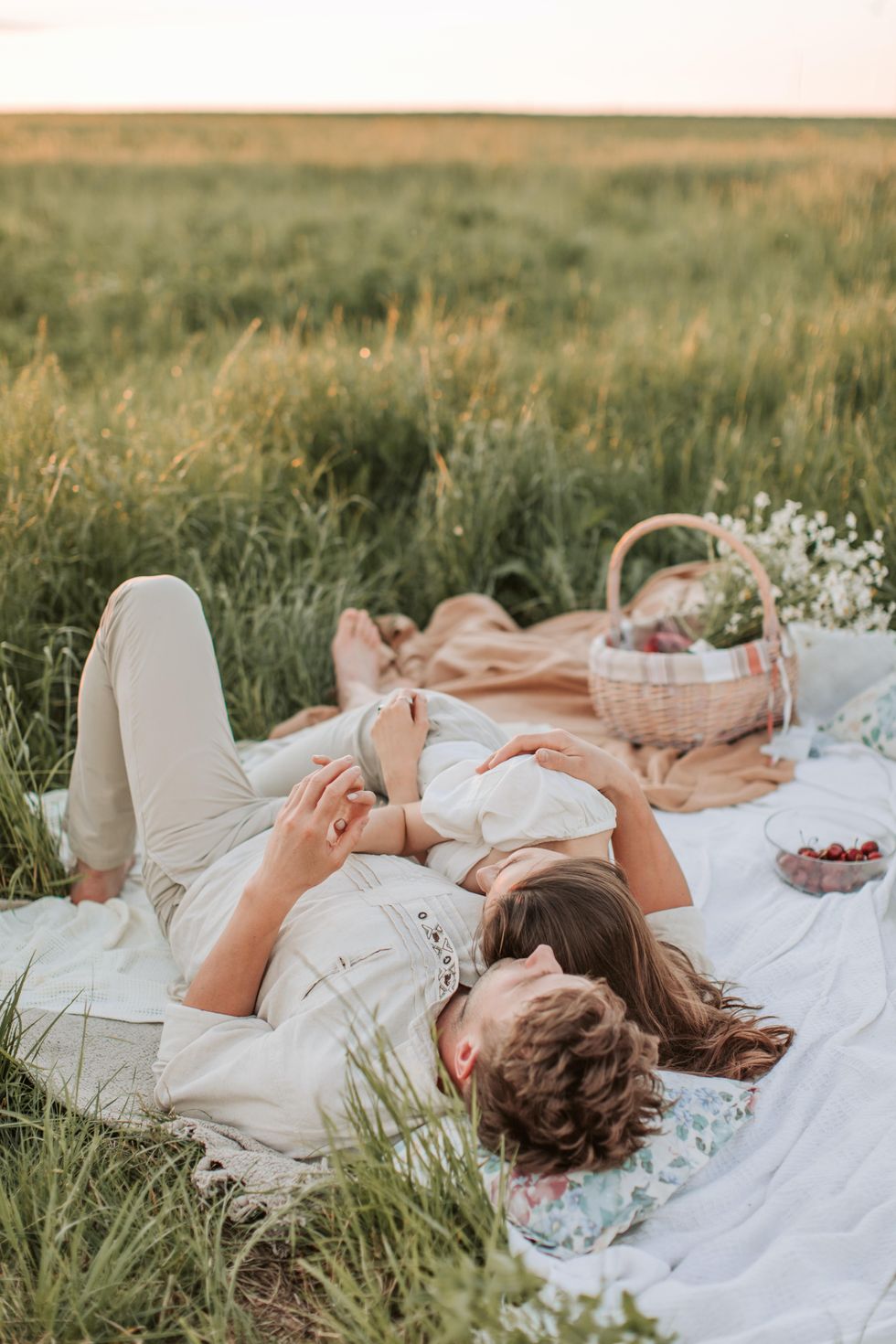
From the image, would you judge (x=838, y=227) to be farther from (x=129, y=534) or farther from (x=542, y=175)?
(x=129, y=534)

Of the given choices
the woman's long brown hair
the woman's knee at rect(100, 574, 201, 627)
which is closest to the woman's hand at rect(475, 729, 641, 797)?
the woman's long brown hair

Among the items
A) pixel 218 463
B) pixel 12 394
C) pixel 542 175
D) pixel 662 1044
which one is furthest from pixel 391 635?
pixel 542 175

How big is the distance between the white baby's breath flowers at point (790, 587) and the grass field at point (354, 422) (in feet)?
1.71

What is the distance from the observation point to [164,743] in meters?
2.38

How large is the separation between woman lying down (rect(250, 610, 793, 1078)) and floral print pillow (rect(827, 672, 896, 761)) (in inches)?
56.7

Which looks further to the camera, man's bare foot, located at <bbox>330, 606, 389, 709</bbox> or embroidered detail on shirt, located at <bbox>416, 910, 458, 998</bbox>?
man's bare foot, located at <bbox>330, 606, 389, 709</bbox>

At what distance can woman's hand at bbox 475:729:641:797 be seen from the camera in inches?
85.7

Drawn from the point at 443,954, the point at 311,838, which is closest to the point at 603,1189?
the point at 443,954

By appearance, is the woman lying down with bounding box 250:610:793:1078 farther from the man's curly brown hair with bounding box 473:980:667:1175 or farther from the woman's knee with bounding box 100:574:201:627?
the woman's knee with bounding box 100:574:201:627

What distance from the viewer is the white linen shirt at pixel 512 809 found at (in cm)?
209

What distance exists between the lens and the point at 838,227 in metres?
8.47

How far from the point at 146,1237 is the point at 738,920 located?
150cm

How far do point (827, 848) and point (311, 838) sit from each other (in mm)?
1515

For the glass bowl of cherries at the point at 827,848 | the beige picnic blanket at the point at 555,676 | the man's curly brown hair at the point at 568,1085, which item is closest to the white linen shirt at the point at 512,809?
the man's curly brown hair at the point at 568,1085
